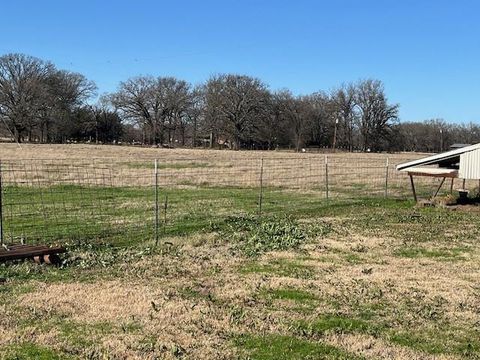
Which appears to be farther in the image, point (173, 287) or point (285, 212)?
point (285, 212)

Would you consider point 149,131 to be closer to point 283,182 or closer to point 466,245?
point 283,182

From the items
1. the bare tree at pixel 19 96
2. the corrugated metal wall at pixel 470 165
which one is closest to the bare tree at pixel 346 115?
the bare tree at pixel 19 96

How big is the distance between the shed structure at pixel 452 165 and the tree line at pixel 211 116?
238ft

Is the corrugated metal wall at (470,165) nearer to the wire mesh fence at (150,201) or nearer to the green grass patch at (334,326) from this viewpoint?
the wire mesh fence at (150,201)

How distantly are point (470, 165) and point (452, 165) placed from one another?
372 centimetres

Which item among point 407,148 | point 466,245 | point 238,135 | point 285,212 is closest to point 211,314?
point 466,245

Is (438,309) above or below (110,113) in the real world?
below

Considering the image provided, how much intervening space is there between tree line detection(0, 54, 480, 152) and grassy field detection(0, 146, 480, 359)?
254ft

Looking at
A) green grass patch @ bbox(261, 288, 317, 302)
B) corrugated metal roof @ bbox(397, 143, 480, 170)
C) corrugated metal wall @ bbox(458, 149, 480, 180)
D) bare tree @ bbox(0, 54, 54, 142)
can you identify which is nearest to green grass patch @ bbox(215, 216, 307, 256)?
green grass patch @ bbox(261, 288, 317, 302)

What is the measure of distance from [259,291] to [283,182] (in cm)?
1833

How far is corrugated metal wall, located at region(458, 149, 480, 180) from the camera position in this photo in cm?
1723

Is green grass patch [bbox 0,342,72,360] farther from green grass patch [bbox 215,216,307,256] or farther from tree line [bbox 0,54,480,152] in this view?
tree line [bbox 0,54,480,152]

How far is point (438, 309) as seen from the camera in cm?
676

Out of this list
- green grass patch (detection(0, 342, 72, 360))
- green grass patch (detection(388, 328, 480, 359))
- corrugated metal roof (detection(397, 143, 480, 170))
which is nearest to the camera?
green grass patch (detection(0, 342, 72, 360))
